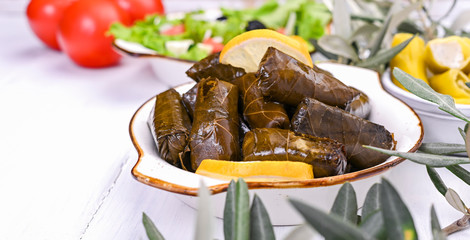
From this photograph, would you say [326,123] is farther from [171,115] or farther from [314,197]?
[171,115]

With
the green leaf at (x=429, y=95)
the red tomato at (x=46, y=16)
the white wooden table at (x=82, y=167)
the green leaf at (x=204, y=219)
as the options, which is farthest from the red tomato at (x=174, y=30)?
the green leaf at (x=204, y=219)

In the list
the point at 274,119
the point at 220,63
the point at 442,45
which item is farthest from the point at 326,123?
the point at 442,45

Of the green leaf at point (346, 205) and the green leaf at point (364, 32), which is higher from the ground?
the green leaf at point (346, 205)

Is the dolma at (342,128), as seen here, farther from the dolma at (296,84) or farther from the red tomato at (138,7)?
the red tomato at (138,7)

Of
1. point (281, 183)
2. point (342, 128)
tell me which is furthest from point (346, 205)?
point (342, 128)

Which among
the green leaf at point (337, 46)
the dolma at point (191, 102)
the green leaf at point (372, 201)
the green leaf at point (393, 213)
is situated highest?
the green leaf at point (393, 213)

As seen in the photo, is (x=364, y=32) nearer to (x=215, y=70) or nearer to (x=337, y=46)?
(x=337, y=46)

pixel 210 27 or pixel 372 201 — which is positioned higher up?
pixel 372 201
